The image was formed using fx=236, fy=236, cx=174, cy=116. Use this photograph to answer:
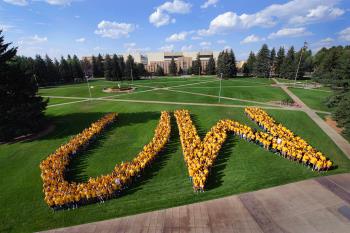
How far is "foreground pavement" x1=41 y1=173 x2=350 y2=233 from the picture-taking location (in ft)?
37.8

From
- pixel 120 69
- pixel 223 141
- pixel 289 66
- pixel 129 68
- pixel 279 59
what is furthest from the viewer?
pixel 279 59

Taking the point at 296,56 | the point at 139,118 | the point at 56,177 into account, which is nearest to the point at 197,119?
the point at 139,118

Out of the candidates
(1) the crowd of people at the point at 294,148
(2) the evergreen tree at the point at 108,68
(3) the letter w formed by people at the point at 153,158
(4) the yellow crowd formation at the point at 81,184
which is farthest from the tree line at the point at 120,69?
(1) the crowd of people at the point at 294,148

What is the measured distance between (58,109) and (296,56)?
2926 inches

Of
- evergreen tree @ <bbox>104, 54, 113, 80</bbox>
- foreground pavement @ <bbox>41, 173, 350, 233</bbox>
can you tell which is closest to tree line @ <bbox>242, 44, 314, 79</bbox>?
evergreen tree @ <bbox>104, 54, 113, 80</bbox>

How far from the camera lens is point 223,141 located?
21.2 m

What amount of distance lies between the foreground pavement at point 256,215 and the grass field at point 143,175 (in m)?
0.74

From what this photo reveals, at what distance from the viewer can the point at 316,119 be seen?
2886 centimetres

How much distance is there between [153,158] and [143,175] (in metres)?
1.88

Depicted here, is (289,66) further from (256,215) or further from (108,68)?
(256,215)

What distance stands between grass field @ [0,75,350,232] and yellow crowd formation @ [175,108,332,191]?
0.70m

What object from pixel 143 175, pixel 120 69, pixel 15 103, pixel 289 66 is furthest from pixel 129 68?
pixel 143 175

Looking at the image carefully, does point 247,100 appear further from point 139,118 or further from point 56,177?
point 56,177

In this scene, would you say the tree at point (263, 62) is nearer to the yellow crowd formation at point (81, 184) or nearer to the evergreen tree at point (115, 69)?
the evergreen tree at point (115, 69)
